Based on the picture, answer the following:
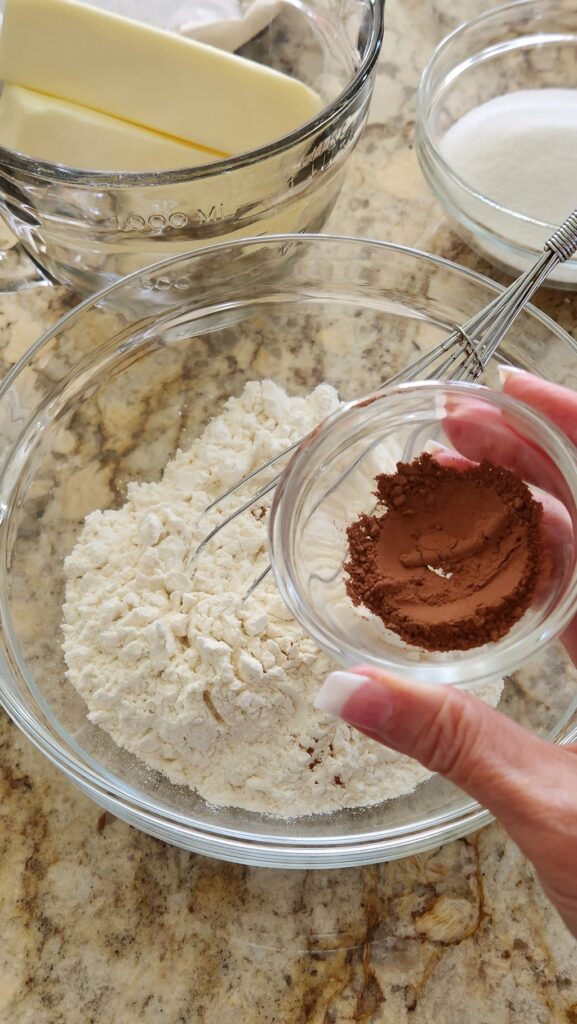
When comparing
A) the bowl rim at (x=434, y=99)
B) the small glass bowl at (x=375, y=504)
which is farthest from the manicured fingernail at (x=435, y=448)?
the bowl rim at (x=434, y=99)

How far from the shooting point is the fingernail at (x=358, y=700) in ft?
2.63

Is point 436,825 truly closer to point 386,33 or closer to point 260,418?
point 260,418

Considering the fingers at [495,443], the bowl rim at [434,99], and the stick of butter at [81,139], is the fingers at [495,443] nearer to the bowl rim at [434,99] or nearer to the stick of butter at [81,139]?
the bowl rim at [434,99]

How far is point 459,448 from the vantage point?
3.61ft

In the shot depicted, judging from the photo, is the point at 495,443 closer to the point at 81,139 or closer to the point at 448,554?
the point at 448,554

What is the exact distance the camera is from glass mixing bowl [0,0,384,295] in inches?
40.9

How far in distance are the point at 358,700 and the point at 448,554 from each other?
21 cm

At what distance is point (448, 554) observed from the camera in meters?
0.94

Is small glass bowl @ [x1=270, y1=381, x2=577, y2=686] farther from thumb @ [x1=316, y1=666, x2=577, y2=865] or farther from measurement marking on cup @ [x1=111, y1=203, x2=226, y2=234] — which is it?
measurement marking on cup @ [x1=111, y1=203, x2=226, y2=234]

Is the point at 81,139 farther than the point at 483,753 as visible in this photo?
Yes

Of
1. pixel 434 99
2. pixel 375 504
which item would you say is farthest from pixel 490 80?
pixel 375 504

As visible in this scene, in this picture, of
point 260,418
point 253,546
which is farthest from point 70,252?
point 253,546

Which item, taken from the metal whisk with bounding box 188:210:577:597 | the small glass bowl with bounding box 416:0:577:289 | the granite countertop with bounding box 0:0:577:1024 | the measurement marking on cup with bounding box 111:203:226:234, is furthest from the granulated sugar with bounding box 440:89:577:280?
the granite countertop with bounding box 0:0:577:1024

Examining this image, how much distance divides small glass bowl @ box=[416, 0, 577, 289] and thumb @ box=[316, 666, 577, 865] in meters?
0.70
